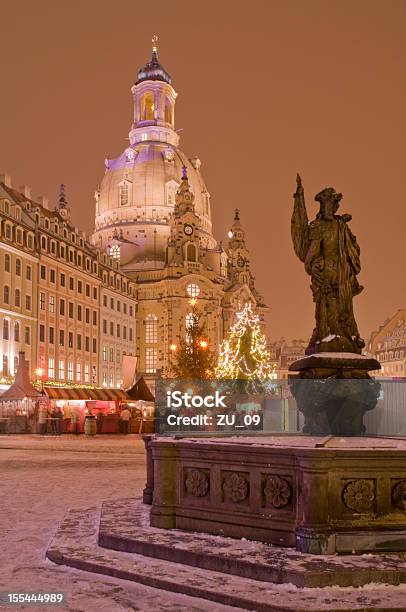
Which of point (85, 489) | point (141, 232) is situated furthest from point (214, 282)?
point (85, 489)

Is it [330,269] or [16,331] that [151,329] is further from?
[330,269]

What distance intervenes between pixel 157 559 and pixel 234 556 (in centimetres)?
110

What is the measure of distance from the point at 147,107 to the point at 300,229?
129510 mm

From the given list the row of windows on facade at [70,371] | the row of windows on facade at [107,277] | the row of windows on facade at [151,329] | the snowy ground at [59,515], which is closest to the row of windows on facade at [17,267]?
the row of windows on facade at [107,277]

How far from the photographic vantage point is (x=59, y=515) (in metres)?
12.9

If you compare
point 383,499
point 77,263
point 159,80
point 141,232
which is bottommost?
point 383,499

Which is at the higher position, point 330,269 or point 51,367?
point 51,367

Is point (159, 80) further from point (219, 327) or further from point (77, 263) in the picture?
point (77, 263)

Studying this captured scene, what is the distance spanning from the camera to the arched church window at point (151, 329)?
373 ft

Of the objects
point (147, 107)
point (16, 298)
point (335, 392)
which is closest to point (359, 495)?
point (335, 392)

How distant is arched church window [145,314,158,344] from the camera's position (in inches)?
4473

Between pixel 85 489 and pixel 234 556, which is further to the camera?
pixel 85 489

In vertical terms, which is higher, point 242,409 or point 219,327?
point 219,327

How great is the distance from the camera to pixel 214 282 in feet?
390
